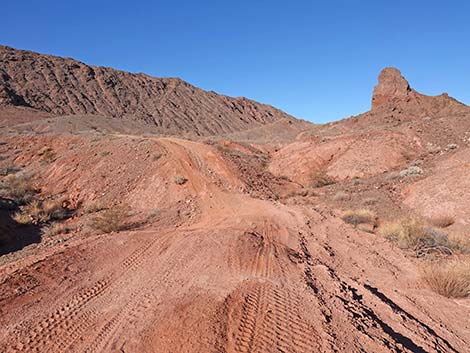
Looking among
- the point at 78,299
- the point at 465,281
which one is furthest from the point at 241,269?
the point at 465,281

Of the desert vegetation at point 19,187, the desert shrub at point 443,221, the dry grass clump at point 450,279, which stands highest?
the desert shrub at point 443,221

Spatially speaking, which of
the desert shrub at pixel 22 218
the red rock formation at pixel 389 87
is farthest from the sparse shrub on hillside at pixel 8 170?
the red rock formation at pixel 389 87

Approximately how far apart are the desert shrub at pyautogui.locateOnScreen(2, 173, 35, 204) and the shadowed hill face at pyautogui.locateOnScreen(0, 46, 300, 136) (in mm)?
34787

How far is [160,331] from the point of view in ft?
13.6

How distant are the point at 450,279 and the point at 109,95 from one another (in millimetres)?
70925

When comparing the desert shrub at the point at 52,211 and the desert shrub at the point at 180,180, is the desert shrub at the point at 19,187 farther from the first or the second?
the desert shrub at the point at 180,180

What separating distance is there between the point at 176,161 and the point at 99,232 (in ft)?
24.2

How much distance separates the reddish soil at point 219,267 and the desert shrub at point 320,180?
191 centimetres

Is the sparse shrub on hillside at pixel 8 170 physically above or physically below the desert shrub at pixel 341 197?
below

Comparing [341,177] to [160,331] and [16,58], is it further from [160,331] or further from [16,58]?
[16,58]

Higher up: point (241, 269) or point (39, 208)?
point (241, 269)

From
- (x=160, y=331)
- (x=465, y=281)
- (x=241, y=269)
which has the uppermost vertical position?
(x=465, y=281)

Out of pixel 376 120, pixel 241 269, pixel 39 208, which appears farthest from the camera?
pixel 376 120

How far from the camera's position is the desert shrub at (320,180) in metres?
19.2
